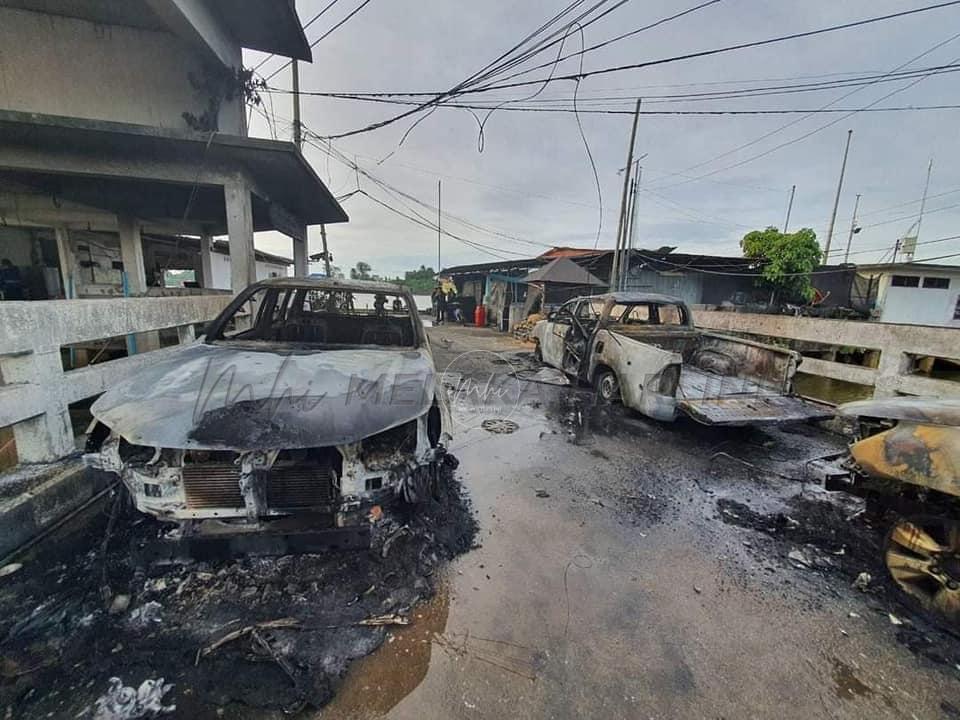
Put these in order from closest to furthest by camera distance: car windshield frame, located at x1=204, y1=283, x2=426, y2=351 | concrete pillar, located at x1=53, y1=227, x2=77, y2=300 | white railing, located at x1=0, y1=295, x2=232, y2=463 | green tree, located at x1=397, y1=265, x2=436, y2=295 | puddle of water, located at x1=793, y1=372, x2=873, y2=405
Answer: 1. white railing, located at x1=0, y1=295, x2=232, y2=463
2. car windshield frame, located at x1=204, y1=283, x2=426, y2=351
3. puddle of water, located at x1=793, y1=372, x2=873, y2=405
4. concrete pillar, located at x1=53, y1=227, x2=77, y2=300
5. green tree, located at x1=397, y1=265, x2=436, y2=295

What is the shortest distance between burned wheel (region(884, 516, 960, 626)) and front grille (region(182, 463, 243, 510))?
358 centimetres

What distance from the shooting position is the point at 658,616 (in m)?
2.10

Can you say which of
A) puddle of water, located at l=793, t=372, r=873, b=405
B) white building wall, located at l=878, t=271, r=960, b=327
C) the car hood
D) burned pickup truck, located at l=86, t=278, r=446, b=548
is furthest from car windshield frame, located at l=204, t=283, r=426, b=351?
white building wall, located at l=878, t=271, r=960, b=327

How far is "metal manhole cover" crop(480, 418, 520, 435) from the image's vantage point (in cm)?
486

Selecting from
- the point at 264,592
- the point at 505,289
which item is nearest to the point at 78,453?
the point at 264,592

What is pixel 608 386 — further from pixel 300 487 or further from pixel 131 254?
pixel 131 254

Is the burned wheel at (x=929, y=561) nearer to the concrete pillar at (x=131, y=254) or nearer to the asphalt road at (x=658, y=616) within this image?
the asphalt road at (x=658, y=616)

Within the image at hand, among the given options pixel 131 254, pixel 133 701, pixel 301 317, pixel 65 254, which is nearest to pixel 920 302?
pixel 301 317

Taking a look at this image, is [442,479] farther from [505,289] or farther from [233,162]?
[505,289]

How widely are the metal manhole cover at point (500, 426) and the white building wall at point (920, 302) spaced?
72.6 feet

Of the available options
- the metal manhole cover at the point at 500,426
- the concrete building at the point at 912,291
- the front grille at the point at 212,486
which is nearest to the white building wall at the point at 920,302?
the concrete building at the point at 912,291

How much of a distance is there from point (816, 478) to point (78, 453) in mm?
6108

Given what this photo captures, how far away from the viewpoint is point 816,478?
3729mm

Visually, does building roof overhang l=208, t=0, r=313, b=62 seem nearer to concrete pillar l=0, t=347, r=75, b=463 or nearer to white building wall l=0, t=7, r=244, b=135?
white building wall l=0, t=7, r=244, b=135
